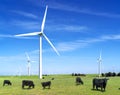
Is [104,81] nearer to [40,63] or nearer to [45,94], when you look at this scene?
[45,94]

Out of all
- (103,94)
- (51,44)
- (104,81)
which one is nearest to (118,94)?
(103,94)

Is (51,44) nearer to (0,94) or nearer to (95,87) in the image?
(95,87)

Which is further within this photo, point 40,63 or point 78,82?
point 40,63

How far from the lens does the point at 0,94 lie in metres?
36.3

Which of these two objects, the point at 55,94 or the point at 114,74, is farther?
the point at 114,74

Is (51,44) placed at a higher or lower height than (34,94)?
higher

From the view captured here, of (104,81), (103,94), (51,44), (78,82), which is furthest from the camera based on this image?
(51,44)

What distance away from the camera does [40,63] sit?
242 feet

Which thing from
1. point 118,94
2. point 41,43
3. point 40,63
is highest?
point 41,43

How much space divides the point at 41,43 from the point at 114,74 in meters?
42.4

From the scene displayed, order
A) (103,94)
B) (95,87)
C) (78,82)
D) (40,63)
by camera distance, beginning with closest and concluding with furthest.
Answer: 1. (103,94)
2. (95,87)
3. (78,82)
4. (40,63)

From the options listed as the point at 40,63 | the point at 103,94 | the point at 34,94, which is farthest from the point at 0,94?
the point at 40,63

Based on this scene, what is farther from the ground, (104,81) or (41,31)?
(41,31)

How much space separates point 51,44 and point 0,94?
3222 centimetres
